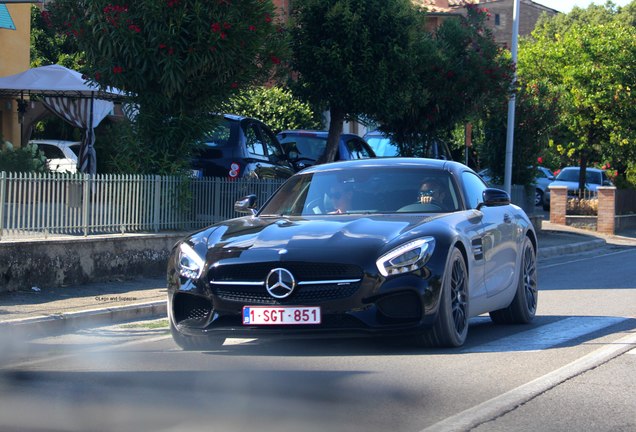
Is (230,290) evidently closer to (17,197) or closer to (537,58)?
(17,197)

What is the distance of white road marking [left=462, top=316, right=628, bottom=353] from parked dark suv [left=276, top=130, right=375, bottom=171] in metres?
10.8

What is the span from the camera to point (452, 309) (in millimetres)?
8133

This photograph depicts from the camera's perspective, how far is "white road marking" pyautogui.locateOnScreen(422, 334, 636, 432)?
228 inches

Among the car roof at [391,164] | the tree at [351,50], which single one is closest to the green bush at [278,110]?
the tree at [351,50]

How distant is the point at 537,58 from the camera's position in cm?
3950

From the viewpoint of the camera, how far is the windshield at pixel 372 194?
29.4ft

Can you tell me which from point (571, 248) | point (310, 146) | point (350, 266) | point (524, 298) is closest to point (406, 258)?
point (350, 266)

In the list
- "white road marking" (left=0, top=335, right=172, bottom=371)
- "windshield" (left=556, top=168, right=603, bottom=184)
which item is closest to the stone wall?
"white road marking" (left=0, top=335, right=172, bottom=371)

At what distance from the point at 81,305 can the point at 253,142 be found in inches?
285

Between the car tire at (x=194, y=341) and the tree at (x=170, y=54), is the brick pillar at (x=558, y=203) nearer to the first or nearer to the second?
the tree at (x=170, y=54)

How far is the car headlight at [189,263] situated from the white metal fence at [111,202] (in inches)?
188

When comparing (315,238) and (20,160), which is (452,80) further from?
(315,238)

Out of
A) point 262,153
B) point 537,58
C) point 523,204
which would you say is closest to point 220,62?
point 262,153

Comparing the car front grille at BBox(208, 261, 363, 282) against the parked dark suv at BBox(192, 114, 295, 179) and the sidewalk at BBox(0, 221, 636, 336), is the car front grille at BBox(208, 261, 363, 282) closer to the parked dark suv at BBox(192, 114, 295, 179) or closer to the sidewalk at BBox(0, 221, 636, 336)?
the sidewalk at BBox(0, 221, 636, 336)
